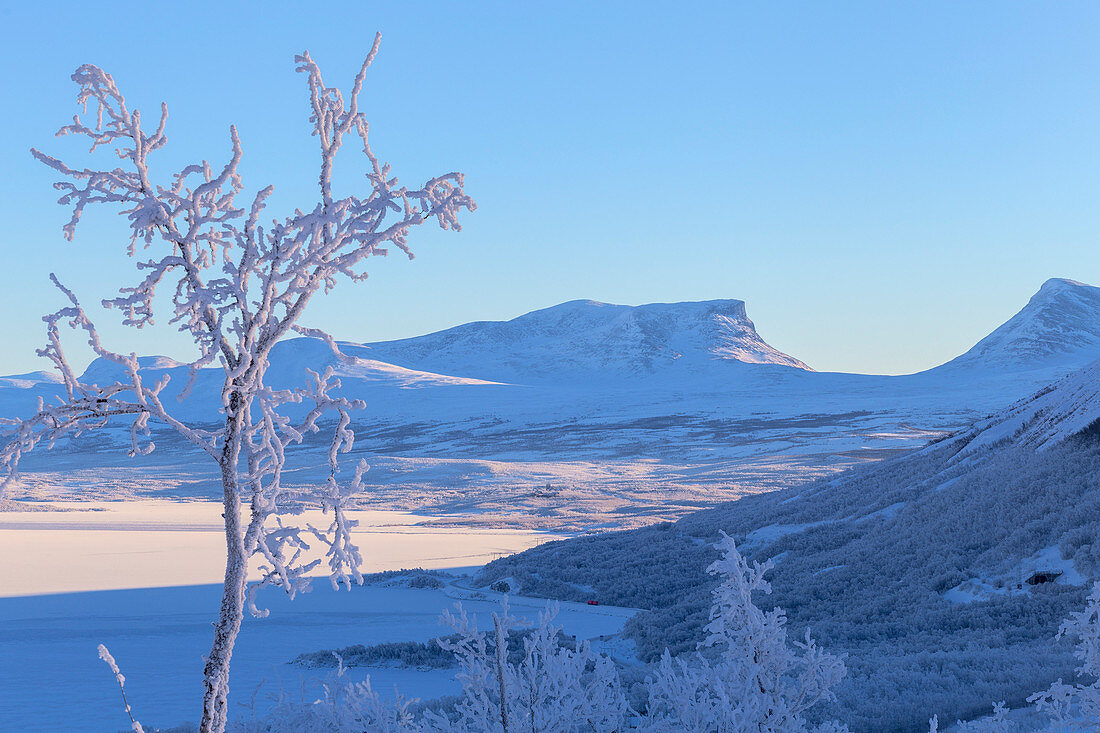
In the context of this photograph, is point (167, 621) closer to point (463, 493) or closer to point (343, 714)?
point (343, 714)

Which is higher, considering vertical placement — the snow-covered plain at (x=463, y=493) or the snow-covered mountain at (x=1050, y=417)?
the snow-covered mountain at (x=1050, y=417)

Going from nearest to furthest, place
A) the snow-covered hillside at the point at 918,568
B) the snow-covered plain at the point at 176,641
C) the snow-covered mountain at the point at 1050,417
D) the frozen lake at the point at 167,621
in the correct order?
the snow-covered hillside at the point at 918,568, the snow-covered plain at the point at 176,641, the frozen lake at the point at 167,621, the snow-covered mountain at the point at 1050,417

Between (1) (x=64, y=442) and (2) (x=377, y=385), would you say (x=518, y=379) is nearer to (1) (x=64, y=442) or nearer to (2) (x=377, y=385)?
(2) (x=377, y=385)

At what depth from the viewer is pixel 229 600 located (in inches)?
155

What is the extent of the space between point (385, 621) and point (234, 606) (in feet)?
47.2

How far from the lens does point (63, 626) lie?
15883mm

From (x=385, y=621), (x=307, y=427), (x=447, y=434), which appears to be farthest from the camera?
(x=447, y=434)

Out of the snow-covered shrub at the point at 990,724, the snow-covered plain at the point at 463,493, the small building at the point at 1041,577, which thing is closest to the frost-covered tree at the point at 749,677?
the snow-covered shrub at the point at 990,724

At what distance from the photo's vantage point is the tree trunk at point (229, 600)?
3.83m

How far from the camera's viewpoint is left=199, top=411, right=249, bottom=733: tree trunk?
3.83 m

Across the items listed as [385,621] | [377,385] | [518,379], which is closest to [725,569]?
[385,621]

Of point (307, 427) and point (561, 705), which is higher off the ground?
point (307, 427)

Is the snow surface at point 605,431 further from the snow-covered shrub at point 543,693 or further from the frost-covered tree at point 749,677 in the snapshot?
the frost-covered tree at point 749,677

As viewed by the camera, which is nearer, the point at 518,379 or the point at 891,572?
the point at 891,572
